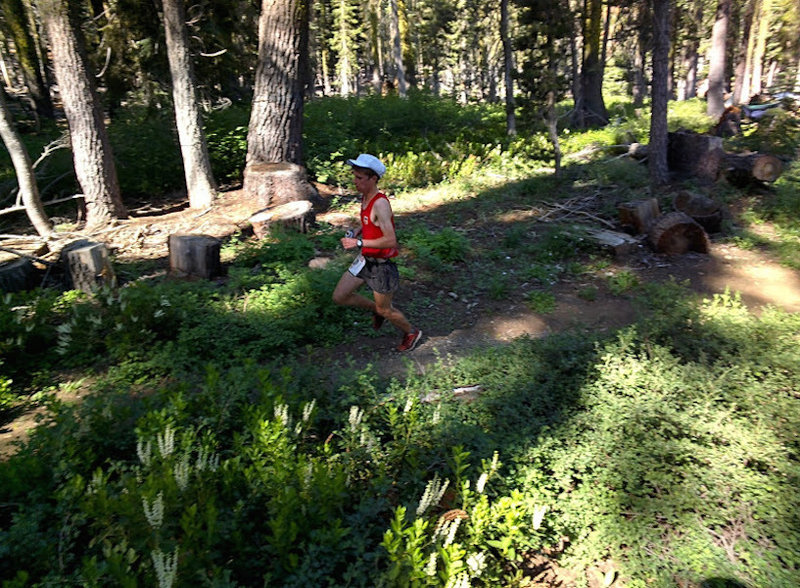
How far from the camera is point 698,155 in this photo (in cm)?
1115

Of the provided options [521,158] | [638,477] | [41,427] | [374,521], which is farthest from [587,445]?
[521,158]

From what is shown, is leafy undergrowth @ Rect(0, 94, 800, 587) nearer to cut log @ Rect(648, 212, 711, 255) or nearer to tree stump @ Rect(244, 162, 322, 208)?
cut log @ Rect(648, 212, 711, 255)

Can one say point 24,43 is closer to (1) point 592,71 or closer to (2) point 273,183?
(2) point 273,183

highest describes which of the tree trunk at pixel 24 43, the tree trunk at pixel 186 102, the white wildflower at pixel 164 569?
the tree trunk at pixel 24 43

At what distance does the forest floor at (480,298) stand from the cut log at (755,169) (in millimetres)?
1760

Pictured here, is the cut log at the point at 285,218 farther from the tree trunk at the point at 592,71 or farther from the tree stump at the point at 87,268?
the tree trunk at the point at 592,71

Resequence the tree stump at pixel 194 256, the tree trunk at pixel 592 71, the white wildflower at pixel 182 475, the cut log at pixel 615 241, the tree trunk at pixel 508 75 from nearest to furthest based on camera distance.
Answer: the white wildflower at pixel 182 475 → the tree stump at pixel 194 256 → the cut log at pixel 615 241 → the tree trunk at pixel 508 75 → the tree trunk at pixel 592 71

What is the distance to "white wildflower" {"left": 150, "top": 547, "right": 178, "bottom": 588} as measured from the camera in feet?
7.79

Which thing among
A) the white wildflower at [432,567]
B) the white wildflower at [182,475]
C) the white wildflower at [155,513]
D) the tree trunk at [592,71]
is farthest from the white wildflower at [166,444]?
the tree trunk at [592,71]

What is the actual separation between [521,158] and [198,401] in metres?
12.8

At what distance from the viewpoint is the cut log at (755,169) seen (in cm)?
1052

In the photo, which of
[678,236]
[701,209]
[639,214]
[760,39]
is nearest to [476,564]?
[678,236]

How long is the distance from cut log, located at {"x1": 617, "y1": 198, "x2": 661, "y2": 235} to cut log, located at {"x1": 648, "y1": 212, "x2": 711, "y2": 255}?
47 centimetres

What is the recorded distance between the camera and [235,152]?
12.2 metres
